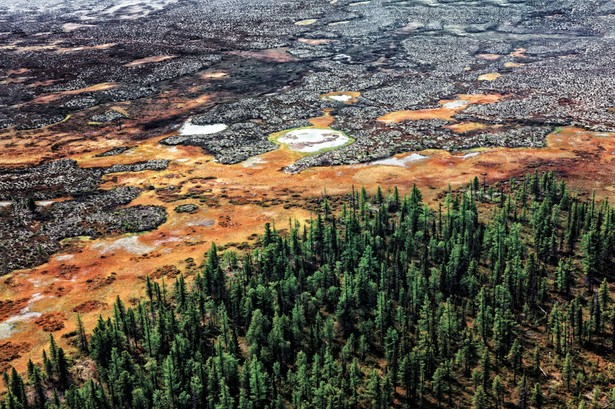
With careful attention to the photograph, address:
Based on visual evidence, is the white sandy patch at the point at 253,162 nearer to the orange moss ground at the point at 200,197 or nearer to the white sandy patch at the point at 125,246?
the orange moss ground at the point at 200,197

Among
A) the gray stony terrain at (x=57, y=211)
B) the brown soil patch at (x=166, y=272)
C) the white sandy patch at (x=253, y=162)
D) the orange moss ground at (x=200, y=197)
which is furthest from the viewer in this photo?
the white sandy patch at (x=253, y=162)

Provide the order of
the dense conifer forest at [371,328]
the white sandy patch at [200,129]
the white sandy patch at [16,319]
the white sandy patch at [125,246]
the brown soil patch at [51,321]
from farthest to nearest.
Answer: the white sandy patch at [200,129] → the white sandy patch at [125,246] → the brown soil patch at [51,321] → the white sandy patch at [16,319] → the dense conifer forest at [371,328]

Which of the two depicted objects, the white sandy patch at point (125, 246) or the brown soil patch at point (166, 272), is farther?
the white sandy patch at point (125, 246)

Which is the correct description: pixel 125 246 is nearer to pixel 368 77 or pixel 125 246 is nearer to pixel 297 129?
pixel 297 129

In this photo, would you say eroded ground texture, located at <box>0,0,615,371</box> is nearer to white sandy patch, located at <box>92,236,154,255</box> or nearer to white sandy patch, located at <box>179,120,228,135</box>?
white sandy patch, located at <box>92,236,154,255</box>

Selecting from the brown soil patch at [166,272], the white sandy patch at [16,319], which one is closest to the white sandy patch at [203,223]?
the brown soil patch at [166,272]

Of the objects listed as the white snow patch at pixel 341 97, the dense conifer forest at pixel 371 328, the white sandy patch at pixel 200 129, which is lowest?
the dense conifer forest at pixel 371 328
